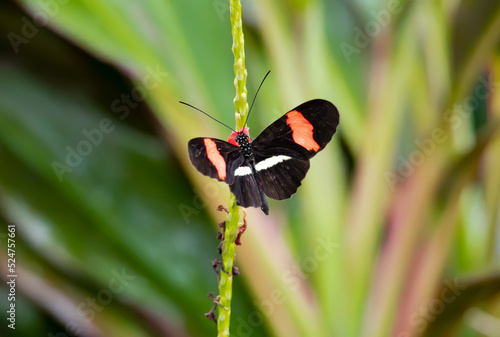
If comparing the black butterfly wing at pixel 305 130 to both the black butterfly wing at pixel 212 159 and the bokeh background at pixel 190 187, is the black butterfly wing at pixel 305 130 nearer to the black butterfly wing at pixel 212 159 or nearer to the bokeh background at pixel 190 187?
the black butterfly wing at pixel 212 159

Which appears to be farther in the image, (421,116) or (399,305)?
(421,116)

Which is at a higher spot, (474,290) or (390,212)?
(390,212)

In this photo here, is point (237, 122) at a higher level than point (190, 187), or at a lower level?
lower

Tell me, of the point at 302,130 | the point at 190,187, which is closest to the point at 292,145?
the point at 302,130

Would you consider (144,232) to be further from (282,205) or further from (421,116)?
(421,116)

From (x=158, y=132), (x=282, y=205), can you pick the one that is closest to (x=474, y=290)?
(x=282, y=205)

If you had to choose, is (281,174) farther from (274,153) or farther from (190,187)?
(190,187)

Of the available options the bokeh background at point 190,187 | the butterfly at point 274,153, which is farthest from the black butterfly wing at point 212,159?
the bokeh background at point 190,187
